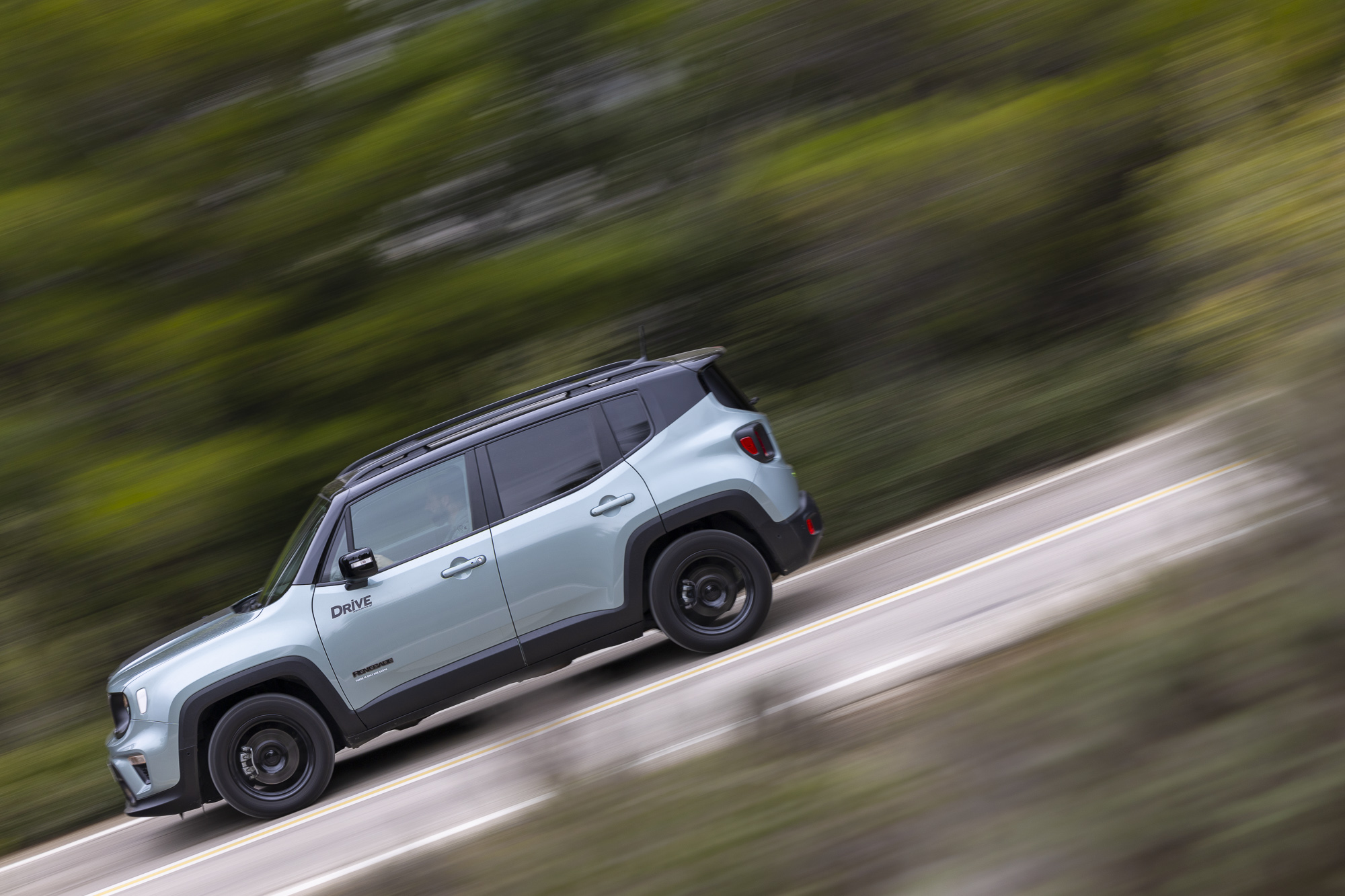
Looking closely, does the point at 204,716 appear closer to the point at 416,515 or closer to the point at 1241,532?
the point at 416,515

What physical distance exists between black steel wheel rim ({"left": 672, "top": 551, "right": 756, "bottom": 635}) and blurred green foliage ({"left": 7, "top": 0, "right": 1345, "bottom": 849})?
129 inches

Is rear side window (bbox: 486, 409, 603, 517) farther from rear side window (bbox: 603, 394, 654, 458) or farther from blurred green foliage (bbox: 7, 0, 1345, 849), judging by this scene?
blurred green foliage (bbox: 7, 0, 1345, 849)

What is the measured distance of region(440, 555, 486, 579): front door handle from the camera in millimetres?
7246

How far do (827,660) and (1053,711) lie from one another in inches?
160

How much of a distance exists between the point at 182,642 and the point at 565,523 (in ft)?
8.35

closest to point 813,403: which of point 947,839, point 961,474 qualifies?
point 961,474

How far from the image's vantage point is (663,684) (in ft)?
24.8

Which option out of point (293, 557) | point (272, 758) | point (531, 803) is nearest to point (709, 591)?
point (293, 557)

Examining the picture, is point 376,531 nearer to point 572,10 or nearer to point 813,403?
point 813,403

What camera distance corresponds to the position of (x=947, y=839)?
278 cm

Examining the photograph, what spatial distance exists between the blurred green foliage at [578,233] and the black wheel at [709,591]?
129 inches

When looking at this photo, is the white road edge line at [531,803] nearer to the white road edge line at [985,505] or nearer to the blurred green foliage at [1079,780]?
the blurred green foliage at [1079,780]

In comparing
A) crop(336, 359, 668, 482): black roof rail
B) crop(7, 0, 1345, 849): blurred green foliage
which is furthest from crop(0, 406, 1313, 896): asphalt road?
crop(336, 359, 668, 482): black roof rail

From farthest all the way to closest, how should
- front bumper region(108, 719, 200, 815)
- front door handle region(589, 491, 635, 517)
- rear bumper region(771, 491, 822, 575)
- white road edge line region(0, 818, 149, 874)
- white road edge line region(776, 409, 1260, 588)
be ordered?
white road edge line region(776, 409, 1260, 588)
white road edge line region(0, 818, 149, 874)
rear bumper region(771, 491, 822, 575)
front door handle region(589, 491, 635, 517)
front bumper region(108, 719, 200, 815)
